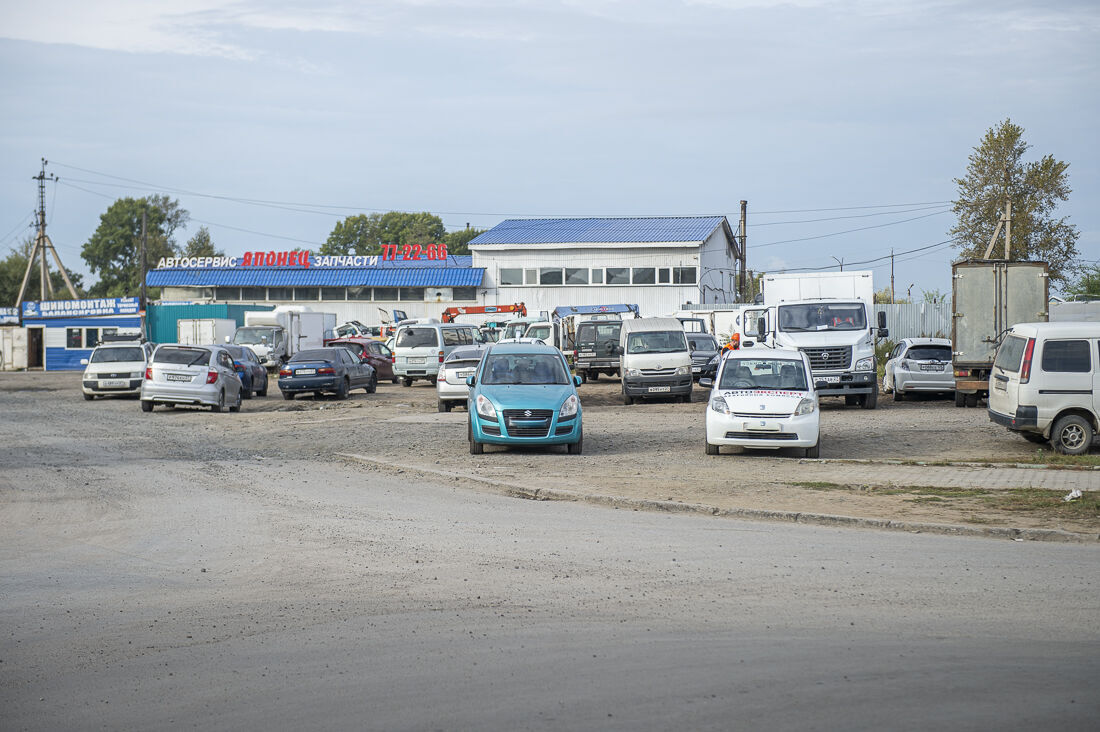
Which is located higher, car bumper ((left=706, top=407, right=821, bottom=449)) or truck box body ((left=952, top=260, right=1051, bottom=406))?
truck box body ((left=952, top=260, right=1051, bottom=406))

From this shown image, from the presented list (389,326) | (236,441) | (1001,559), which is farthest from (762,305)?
(389,326)

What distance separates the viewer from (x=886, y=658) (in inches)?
237

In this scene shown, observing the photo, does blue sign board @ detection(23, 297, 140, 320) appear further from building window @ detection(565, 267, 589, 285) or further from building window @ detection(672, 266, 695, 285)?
building window @ detection(672, 266, 695, 285)

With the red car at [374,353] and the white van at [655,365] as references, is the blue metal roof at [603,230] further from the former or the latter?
the white van at [655,365]

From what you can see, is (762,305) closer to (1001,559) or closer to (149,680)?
(1001,559)

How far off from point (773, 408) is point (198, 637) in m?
11.9

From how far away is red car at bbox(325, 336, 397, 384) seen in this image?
136 feet

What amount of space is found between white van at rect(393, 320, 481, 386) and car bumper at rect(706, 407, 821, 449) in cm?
2129

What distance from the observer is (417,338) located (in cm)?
3803

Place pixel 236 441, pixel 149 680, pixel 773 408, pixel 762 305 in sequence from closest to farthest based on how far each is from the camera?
1. pixel 149 680
2. pixel 773 408
3. pixel 236 441
4. pixel 762 305

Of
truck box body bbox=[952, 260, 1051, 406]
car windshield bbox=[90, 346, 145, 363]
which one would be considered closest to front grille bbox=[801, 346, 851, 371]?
truck box body bbox=[952, 260, 1051, 406]

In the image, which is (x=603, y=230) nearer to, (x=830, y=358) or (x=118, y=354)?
(x=118, y=354)

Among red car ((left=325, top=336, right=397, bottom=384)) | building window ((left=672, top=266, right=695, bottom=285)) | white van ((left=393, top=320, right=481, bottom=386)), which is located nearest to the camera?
white van ((left=393, top=320, right=481, bottom=386))

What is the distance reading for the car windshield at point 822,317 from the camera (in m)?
25.9
